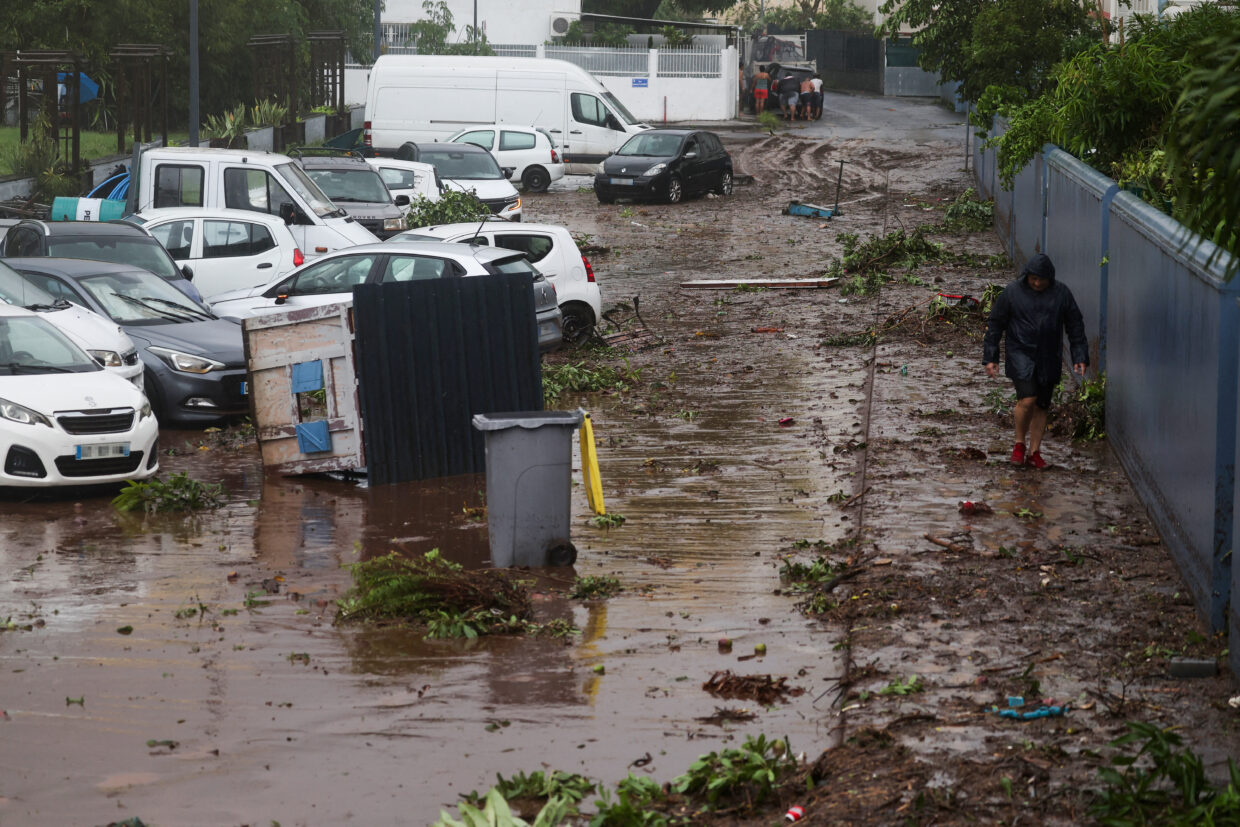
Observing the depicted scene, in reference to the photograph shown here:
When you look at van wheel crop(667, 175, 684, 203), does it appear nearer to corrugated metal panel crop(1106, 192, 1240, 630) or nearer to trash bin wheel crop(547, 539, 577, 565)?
corrugated metal panel crop(1106, 192, 1240, 630)

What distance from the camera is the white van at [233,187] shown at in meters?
19.7

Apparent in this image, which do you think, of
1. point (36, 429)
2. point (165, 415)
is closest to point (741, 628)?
point (36, 429)

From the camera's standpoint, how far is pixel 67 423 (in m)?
11.4

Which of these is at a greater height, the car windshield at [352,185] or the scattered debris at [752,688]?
the car windshield at [352,185]

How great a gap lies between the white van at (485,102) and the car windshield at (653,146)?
3462mm

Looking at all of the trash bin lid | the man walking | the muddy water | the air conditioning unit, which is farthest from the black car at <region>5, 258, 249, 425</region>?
the air conditioning unit

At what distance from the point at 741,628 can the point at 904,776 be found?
7.39ft

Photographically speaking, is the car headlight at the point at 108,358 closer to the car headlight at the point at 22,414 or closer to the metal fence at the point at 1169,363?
the car headlight at the point at 22,414

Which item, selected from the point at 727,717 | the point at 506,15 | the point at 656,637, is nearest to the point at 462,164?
the point at 656,637

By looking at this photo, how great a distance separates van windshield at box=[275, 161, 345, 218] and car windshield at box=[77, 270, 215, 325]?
188 inches

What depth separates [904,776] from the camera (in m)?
5.64

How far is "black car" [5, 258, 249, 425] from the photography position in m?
13.8

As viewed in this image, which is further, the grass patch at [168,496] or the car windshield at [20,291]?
the car windshield at [20,291]

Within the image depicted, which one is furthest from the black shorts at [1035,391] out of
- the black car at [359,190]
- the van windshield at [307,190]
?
the black car at [359,190]
